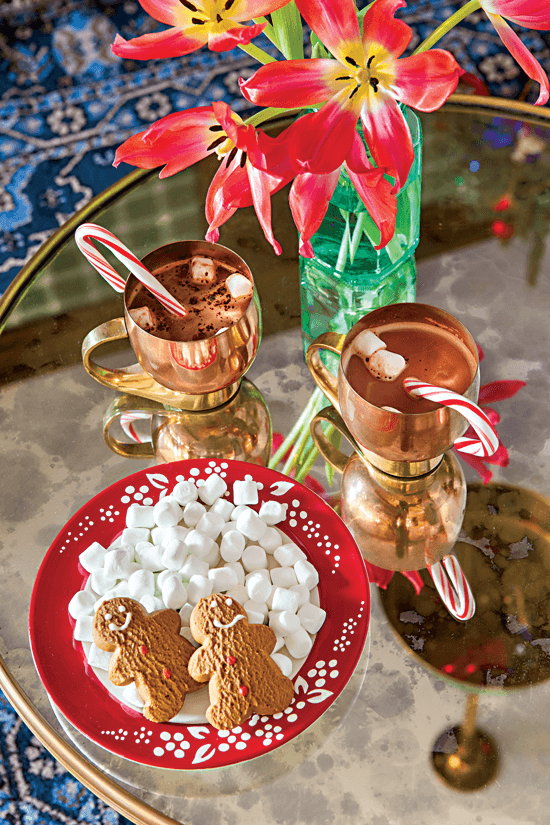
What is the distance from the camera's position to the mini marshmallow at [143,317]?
27.2 inches

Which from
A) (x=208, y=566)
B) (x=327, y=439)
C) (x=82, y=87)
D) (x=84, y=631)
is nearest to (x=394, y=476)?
(x=327, y=439)

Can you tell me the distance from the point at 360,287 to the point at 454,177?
0.74 ft

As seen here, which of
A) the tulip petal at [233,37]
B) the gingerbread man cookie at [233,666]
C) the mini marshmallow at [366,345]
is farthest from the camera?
the mini marshmallow at [366,345]

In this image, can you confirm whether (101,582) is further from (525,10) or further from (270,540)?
(525,10)

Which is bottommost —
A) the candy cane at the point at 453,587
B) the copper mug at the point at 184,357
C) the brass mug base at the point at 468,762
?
the brass mug base at the point at 468,762

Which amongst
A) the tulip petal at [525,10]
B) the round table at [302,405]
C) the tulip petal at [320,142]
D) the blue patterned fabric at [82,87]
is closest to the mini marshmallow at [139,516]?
the round table at [302,405]

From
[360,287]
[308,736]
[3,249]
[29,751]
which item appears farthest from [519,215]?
[3,249]

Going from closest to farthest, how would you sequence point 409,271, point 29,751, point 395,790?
point 395,790 → point 409,271 → point 29,751

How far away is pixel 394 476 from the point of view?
28.5 inches

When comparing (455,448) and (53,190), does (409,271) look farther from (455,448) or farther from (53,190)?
(53,190)

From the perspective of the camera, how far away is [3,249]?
1.57 m

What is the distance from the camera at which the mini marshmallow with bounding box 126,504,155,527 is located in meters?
0.67

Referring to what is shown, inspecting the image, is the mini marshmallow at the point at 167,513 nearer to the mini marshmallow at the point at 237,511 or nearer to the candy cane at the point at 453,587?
the mini marshmallow at the point at 237,511

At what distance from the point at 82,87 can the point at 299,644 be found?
59.3 inches
